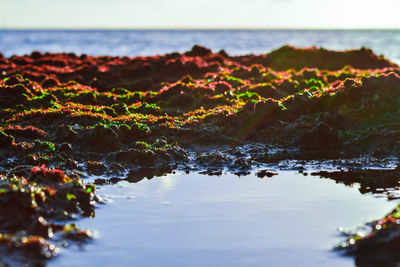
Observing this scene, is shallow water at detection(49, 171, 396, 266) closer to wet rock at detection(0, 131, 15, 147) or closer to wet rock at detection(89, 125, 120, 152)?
wet rock at detection(89, 125, 120, 152)

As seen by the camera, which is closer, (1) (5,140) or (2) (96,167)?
(2) (96,167)

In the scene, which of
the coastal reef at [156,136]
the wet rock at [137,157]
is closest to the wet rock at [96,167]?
the coastal reef at [156,136]

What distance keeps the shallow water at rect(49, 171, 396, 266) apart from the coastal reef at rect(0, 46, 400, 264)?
693mm

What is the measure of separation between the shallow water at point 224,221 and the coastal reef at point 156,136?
0.69 meters

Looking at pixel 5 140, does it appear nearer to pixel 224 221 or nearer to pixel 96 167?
pixel 96 167

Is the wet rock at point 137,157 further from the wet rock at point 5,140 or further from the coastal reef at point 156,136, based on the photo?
the wet rock at point 5,140

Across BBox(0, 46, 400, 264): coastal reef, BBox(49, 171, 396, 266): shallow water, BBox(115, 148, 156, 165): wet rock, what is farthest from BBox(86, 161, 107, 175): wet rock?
BBox(49, 171, 396, 266): shallow water

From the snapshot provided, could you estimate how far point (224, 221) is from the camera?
9.59 meters

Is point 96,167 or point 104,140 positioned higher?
point 104,140

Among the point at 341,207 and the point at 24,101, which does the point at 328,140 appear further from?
the point at 24,101

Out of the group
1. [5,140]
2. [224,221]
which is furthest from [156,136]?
[224,221]

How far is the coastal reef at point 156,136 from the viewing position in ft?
33.1

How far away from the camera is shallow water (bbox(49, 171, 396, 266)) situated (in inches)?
314

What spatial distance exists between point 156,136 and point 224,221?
766 centimetres
